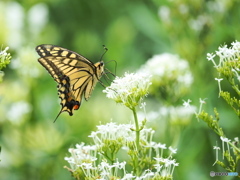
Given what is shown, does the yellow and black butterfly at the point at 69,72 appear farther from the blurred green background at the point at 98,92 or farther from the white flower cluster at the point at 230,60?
the white flower cluster at the point at 230,60

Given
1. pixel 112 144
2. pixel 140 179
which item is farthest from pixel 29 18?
pixel 140 179

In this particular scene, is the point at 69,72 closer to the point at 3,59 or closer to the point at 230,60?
the point at 3,59

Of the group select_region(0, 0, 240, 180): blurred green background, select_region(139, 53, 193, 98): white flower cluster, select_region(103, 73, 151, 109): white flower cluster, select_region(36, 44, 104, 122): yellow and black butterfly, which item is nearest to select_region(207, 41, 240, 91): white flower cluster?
select_region(103, 73, 151, 109): white flower cluster

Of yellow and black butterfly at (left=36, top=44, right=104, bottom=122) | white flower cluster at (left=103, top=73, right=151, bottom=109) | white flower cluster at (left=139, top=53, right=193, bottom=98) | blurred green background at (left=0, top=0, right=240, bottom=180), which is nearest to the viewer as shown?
white flower cluster at (left=103, top=73, right=151, bottom=109)

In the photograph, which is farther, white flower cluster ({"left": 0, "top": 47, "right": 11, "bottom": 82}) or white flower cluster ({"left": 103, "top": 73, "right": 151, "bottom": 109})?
white flower cluster ({"left": 103, "top": 73, "right": 151, "bottom": 109})

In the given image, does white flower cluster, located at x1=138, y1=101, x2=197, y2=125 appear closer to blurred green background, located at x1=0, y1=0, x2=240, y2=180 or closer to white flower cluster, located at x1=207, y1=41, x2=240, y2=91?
blurred green background, located at x1=0, y1=0, x2=240, y2=180

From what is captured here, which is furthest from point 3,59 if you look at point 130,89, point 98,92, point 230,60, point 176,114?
point 98,92
